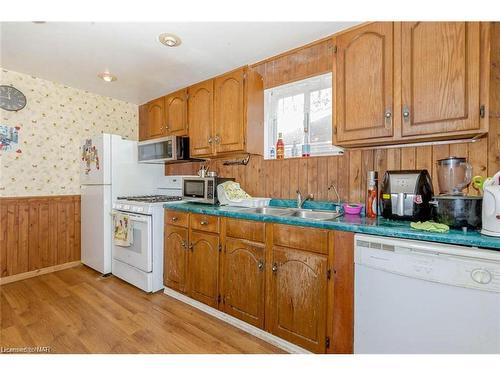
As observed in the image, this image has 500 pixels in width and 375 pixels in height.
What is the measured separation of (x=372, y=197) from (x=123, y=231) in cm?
241

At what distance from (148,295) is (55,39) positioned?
7.89ft

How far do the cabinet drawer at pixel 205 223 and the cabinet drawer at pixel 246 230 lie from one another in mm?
134

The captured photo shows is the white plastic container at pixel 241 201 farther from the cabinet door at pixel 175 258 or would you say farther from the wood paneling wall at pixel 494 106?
the wood paneling wall at pixel 494 106

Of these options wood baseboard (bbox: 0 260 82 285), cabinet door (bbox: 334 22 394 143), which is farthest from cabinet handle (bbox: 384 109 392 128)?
wood baseboard (bbox: 0 260 82 285)

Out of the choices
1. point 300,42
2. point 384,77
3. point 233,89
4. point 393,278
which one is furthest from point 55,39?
point 393,278

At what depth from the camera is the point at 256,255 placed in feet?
5.44

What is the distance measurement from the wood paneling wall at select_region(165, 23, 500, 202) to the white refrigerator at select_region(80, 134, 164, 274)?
44.6 inches

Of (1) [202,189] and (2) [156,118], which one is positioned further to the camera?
(2) [156,118]

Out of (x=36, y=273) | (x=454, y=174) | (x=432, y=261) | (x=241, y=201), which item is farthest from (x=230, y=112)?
(x=36, y=273)

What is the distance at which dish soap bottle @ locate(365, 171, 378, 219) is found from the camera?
1562 mm

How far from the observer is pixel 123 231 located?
250 cm

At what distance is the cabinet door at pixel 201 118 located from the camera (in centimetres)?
247

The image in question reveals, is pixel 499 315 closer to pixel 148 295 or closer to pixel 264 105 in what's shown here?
pixel 264 105

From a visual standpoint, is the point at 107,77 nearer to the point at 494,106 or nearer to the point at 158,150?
the point at 158,150
